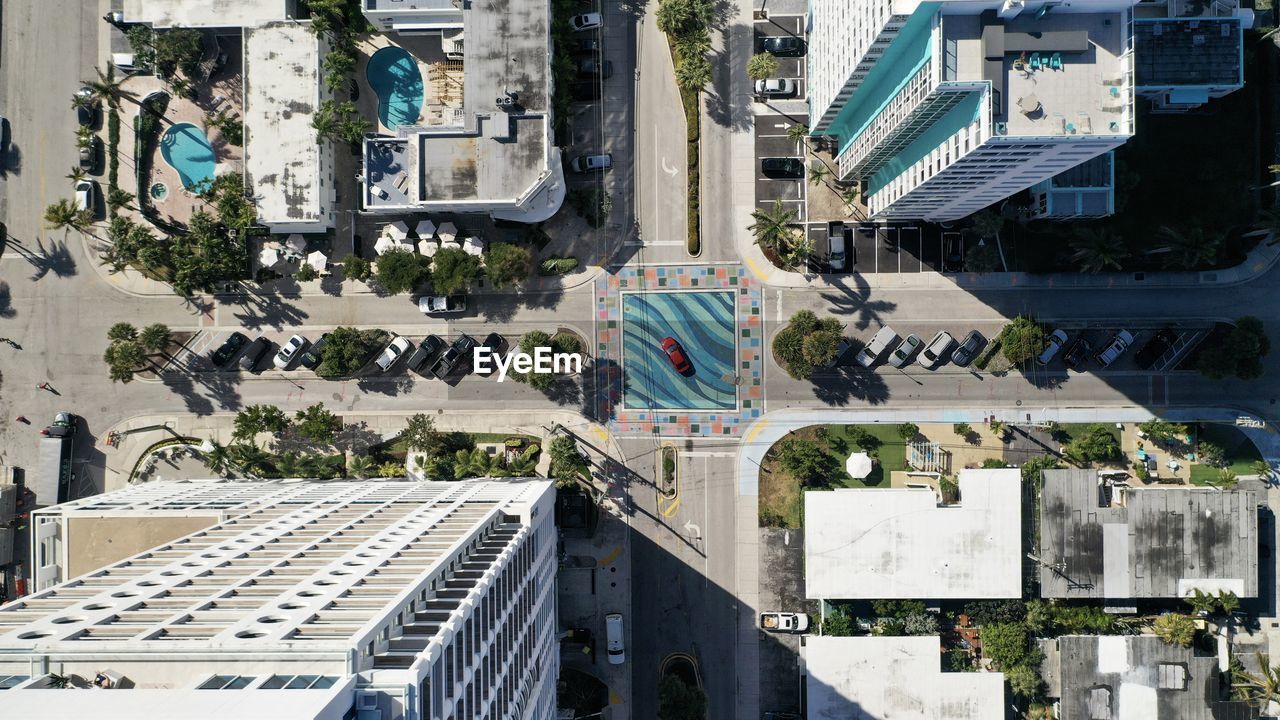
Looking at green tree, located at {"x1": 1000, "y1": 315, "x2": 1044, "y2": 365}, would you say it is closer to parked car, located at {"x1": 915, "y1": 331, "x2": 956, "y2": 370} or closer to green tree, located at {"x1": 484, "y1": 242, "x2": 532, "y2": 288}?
parked car, located at {"x1": 915, "y1": 331, "x2": 956, "y2": 370}

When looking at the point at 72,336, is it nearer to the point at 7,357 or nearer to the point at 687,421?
the point at 7,357

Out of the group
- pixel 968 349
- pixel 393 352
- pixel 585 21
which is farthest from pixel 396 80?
pixel 968 349

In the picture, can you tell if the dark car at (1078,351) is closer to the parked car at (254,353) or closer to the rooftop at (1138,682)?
the rooftop at (1138,682)

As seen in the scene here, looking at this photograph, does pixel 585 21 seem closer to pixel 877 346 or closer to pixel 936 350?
pixel 877 346

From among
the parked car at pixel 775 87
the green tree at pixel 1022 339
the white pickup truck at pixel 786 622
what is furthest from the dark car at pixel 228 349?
the green tree at pixel 1022 339

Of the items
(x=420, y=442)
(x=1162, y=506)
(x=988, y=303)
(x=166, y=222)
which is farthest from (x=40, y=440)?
(x=1162, y=506)

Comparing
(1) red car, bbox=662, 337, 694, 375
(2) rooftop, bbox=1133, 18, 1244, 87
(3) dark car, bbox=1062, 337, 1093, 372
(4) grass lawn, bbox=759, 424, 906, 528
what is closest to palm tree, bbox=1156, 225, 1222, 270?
(3) dark car, bbox=1062, 337, 1093, 372
